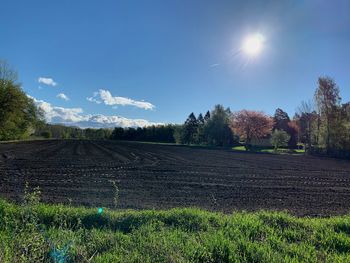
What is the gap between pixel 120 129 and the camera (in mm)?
93250

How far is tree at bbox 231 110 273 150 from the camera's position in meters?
52.7

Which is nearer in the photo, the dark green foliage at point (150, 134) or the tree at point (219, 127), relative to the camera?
the tree at point (219, 127)

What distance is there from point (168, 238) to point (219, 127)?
2097 inches

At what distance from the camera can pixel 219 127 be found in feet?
185

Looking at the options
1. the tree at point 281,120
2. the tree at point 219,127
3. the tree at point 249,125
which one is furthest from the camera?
the tree at point 281,120

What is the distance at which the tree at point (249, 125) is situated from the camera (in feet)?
173

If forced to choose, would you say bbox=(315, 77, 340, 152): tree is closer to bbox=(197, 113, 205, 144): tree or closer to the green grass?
bbox=(197, 113, 205, 144): tree

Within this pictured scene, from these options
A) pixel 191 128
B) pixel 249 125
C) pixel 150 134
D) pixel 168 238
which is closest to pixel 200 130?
pixel 191 128

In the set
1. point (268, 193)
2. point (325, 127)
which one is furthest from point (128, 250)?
point (325, 127)

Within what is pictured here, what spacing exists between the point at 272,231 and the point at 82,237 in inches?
123

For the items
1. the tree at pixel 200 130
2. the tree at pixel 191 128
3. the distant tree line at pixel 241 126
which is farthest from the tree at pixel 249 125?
the tree at pixel 191 128

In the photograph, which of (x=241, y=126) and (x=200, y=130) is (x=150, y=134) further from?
(x=241, y=126)

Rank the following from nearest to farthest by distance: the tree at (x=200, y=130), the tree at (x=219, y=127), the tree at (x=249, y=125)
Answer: the tree at (x=249, y=125) → the tree at (x=219, y=127) → the tree at (x=200, y=130)

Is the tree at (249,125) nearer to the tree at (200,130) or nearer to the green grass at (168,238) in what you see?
the tree at (200,130)
